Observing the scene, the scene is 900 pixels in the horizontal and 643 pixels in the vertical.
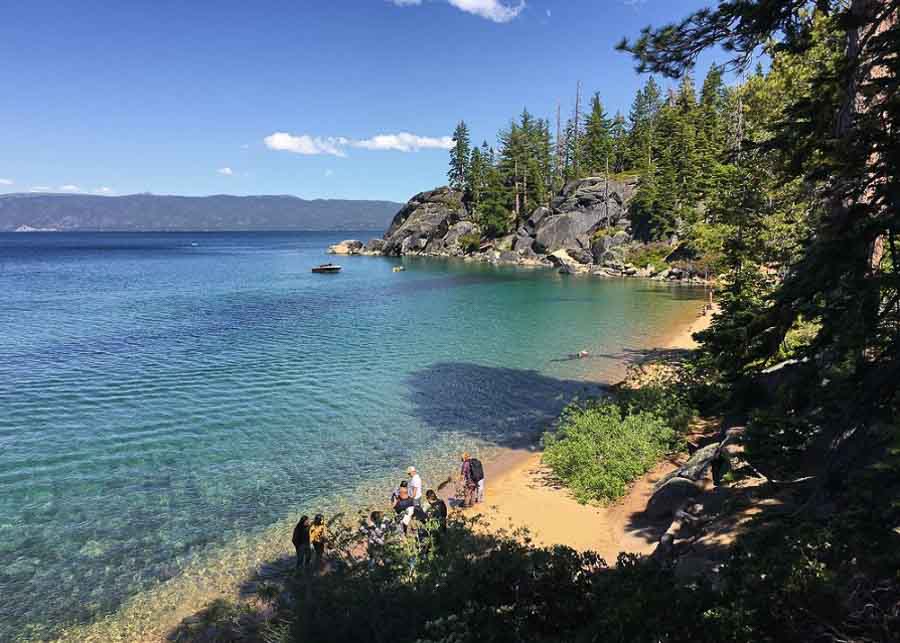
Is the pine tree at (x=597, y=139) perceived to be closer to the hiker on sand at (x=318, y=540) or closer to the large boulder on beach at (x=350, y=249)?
the large boulder on beach at (x=350, y=249)

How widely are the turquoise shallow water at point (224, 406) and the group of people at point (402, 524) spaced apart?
2838 mm

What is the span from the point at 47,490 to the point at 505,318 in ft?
111

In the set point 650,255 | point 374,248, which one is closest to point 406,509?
point 650,255

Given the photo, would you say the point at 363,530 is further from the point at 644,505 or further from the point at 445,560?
the point at 644,505

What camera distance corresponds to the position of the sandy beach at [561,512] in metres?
A: 12.7

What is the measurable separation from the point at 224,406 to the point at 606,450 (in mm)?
16225

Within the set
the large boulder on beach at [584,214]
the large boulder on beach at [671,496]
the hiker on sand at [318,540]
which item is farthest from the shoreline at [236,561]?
the large boulder on beach at [584,214]

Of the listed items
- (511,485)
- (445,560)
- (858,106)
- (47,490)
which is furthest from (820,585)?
(47,490)

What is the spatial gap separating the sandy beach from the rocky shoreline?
50.6 m

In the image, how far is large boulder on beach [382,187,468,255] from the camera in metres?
120

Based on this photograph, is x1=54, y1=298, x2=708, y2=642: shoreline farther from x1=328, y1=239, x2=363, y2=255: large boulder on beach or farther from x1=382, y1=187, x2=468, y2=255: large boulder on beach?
x1=328, y1=239, x2=363, y2=255: large boulder on beach

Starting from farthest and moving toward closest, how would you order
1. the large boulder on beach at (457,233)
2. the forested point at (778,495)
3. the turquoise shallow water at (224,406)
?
the large boulder on beach at (457,233) → the turquoise shallow water at (224,406) → the forested point at (778,495)

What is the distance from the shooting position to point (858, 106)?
8.31 m

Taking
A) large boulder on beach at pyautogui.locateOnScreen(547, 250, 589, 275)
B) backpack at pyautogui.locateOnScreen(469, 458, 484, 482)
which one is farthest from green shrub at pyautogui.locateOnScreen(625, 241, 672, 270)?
backpack at pyautogui.locateOnScreen(469, 458, 484, 482)
